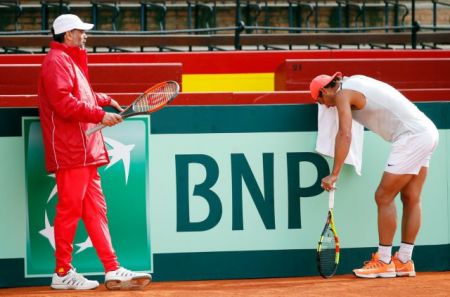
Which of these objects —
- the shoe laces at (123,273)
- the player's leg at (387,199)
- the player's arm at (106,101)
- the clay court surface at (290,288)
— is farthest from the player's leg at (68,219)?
the player's leg at (387,199)

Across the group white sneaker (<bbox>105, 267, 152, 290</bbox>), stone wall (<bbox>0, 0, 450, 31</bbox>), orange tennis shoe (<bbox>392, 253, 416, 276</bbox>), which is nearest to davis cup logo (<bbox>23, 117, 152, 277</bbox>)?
white sneaker (<bbox>105, 267, 152, 290</bbox>)

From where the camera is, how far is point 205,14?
16.8 m

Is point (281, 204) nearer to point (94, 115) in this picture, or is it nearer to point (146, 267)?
point (146, 267)

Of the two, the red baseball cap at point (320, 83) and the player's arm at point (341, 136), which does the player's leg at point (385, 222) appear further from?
the red baseball cap at point (320, 83)

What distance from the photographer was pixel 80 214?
843 cm

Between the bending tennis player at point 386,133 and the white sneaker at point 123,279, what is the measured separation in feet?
4.86

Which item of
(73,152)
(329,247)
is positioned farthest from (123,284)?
(329,247)

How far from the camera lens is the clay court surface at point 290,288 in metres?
8.27

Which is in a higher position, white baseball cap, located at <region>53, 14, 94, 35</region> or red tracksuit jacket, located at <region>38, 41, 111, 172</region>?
white baseball cap, located at <region>53, 14, 94, 35</region>

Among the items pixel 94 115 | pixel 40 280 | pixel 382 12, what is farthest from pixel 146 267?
pixel 382 12

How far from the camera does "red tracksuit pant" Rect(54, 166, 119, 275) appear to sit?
8.37 meters

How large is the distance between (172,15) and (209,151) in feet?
26.8

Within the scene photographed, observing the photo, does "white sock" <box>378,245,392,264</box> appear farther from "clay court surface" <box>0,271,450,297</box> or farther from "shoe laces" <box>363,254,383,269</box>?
"clay court surface" <box>0,271,450,297</box>

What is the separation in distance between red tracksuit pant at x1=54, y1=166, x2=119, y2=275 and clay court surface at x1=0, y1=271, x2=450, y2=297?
0.25 meters
